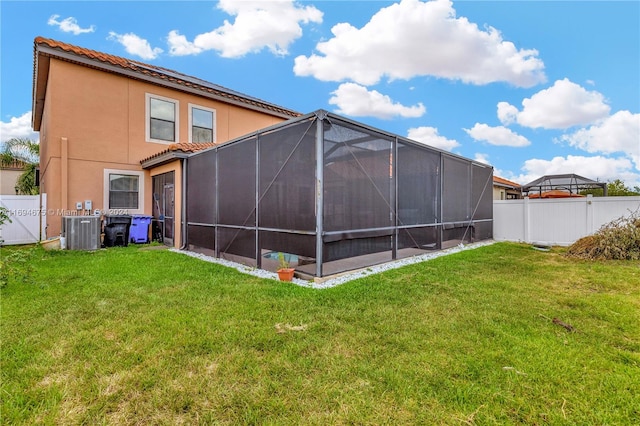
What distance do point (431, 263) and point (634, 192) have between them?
18.6 meters

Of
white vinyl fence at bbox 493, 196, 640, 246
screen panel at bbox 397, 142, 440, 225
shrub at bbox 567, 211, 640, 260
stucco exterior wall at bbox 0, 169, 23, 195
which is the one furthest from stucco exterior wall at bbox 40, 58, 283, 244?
stucco exterior wall at bbox 0, 169, 23, 195

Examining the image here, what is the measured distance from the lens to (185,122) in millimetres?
10320

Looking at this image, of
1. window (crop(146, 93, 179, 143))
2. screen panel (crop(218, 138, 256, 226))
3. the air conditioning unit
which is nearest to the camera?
screen panel (crop(218, 138, 256, 226))

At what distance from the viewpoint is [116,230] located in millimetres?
8391

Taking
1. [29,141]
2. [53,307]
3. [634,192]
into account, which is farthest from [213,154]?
[634,192]

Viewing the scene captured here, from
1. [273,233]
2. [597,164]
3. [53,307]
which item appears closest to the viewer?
[53,307]

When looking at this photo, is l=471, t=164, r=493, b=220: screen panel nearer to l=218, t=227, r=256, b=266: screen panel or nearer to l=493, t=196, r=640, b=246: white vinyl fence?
l=493, t=196, r=640, b=246: white vinyl fence

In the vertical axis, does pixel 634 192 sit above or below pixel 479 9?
below

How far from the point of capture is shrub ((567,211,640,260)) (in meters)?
6.52

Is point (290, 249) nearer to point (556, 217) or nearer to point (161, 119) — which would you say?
point (161, 119)

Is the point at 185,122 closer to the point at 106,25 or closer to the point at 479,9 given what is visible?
the point at 106,25

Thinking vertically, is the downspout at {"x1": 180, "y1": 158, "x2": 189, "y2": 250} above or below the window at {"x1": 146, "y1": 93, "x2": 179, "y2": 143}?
below

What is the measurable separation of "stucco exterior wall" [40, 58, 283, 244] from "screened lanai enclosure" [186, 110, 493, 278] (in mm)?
2010

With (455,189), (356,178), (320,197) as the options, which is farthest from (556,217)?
(320,197)
